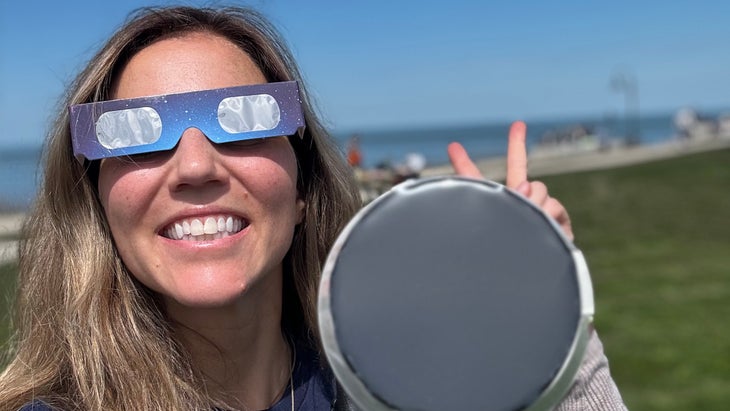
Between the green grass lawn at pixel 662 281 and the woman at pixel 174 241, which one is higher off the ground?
the woman at pixel 174 241

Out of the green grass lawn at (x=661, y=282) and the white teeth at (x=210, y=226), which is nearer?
the white teeth at (x=210, y=226)

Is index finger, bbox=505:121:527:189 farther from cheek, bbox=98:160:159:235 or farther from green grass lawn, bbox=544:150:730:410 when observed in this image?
green grass lawn, bbox=544:150:730:410

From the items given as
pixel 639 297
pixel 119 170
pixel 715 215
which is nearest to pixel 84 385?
pixel 119 170

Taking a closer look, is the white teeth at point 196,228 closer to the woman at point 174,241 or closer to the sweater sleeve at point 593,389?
the woman at point 174,241

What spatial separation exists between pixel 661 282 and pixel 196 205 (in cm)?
805

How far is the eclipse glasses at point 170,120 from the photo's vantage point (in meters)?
1.75

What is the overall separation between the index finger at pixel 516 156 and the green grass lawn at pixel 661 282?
188cm

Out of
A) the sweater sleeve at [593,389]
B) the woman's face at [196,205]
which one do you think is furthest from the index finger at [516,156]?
the woman's face at [196,205]

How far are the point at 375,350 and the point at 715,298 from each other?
762 centimetres

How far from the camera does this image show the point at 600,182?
19062 mm

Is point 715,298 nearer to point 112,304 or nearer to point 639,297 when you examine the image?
point 639,297

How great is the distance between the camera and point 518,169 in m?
1.74

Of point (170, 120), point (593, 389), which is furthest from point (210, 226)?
point (593, 389)

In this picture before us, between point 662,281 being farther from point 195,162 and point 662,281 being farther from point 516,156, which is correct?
point 195,162
